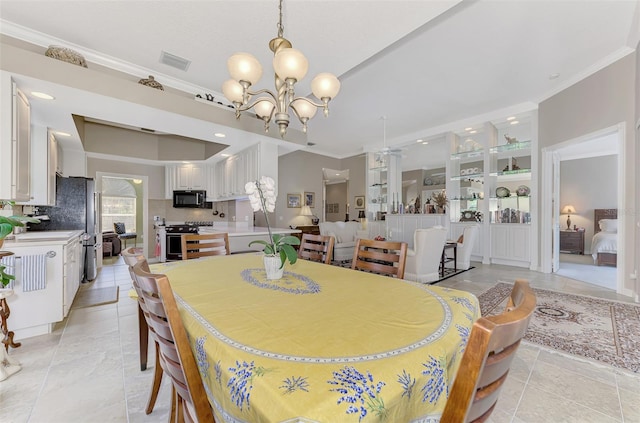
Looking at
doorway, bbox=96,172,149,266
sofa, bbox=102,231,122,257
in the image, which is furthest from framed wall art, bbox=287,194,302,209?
doorway, bbox=96,172,149,266

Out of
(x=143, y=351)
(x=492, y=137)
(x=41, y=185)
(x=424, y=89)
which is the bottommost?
(x=143, y=351)

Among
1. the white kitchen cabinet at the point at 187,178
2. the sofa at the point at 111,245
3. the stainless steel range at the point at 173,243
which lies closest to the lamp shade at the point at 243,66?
the stainless steel range at the point at 173,243

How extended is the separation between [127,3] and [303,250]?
2393 mm

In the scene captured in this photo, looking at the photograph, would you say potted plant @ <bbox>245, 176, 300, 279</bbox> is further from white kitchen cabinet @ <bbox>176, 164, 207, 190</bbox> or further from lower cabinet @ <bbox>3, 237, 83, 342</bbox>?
white kitchen cabinet @ <bbox>176, 164, 207, 190</bbox>

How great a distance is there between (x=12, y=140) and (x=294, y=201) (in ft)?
18.3

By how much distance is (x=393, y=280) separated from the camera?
1.41m

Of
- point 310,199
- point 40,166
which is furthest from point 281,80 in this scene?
point 310,199

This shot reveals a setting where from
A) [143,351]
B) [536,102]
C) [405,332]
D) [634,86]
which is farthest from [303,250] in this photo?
[536,102]

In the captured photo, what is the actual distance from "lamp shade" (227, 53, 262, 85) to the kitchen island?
2.35m

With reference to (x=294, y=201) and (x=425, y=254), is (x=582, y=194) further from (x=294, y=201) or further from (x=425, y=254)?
(x=294, y=201)

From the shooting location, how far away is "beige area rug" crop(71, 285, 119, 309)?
3.15 m

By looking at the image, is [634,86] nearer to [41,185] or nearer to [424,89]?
[424,89]

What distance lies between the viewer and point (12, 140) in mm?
2148

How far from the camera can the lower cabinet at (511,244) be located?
4.92 metres
